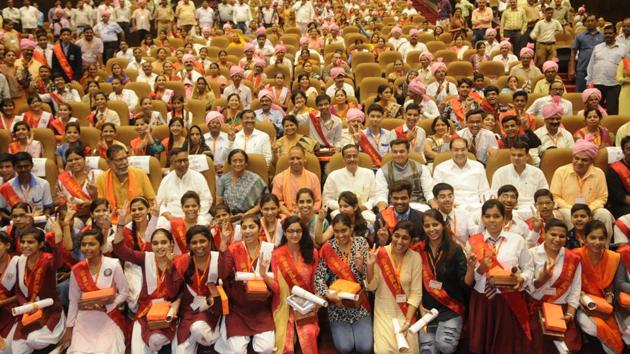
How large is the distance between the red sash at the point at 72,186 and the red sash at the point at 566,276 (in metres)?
3.14

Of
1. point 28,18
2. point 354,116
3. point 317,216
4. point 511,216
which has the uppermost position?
point 28,18

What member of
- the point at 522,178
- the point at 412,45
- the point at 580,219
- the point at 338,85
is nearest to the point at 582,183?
the point at 522,178

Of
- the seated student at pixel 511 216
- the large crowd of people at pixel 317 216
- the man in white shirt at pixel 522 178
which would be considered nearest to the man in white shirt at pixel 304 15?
the large crowd of people at pixel 317 216

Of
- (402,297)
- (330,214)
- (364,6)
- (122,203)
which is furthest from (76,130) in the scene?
(364,6)

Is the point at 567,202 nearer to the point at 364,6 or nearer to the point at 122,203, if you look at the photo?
the point at 122,203

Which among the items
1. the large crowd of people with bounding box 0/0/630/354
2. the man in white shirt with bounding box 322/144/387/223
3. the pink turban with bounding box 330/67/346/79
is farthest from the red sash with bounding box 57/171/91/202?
the pink turban with bounding box 330/67/346/79

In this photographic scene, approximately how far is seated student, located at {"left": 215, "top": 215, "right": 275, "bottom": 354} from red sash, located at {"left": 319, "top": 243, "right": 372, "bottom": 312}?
14.3 inches

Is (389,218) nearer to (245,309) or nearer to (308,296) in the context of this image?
(308,296)

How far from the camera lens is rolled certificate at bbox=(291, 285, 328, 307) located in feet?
10.5

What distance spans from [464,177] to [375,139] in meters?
0.98

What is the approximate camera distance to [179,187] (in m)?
4.40

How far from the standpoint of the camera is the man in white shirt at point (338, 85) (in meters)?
6.58

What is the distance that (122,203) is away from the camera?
171 inches

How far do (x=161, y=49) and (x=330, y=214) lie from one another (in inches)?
184
